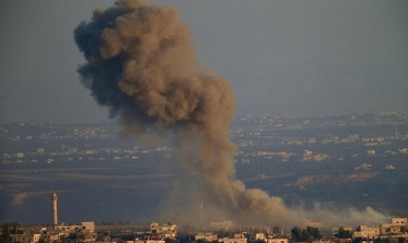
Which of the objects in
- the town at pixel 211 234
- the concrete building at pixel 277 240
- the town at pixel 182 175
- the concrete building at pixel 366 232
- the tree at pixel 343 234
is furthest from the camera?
the town at pixel 182 175

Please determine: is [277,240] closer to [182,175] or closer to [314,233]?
[314,233]


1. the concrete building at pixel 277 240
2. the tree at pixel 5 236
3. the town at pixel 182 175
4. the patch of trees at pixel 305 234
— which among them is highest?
the town at pixel 182 175

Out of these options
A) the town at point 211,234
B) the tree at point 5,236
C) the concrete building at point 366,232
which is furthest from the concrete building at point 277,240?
the tree at point 5,236

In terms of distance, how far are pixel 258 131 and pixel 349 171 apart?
38368mm

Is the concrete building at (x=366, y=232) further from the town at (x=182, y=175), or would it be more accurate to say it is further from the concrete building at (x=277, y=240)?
the concrete building at (x=277, y=240)

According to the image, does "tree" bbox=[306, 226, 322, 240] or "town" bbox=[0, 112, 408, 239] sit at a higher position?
"town" bbox=[0, 112, 408, 239]

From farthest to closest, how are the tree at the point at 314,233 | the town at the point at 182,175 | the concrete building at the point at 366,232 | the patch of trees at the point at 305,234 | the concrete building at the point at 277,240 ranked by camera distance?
the town at the point at 182,175 → the concrete building at the point at 366,232 → the tree at the point at 314,233 → the patch of trees at the point at 305,234 → the concrete building at the point at 277,240

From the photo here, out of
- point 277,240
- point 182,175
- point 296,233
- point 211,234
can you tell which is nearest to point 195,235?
point 211,234

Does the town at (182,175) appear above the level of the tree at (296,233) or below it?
above

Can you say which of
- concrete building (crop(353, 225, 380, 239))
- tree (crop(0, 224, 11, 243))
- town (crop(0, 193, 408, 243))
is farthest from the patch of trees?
tree (crop(0, 224, 11, 243))

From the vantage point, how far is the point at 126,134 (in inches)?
2726

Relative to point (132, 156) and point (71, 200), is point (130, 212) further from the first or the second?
point (132, 156)

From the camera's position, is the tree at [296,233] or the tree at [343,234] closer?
the tree at [296,233]

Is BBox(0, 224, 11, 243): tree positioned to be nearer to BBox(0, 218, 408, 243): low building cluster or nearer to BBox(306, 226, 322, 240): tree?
BBox(0, 218, 408, 243): low building cluster
